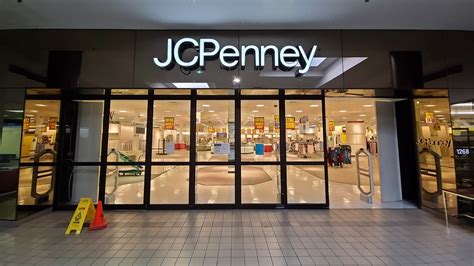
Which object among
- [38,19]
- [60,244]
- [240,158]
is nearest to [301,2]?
[240,158]

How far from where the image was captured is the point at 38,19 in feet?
13.6

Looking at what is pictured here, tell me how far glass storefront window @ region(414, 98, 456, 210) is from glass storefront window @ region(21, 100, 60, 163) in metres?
8.63

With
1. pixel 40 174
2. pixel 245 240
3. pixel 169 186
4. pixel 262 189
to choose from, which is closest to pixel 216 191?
pixel 262 189

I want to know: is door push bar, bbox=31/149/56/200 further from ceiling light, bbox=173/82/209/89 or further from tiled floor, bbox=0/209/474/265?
ceiling light, bbox=173/82/209/89

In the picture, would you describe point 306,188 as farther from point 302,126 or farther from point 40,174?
point 40,174

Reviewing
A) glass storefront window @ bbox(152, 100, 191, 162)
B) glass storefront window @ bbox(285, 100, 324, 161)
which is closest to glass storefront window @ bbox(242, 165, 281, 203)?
glass storefront window @ bbox(285, 100, 324, 161)

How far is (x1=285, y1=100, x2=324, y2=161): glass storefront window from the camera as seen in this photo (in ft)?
16.2

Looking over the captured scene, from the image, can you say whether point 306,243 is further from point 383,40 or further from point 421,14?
point 421,14

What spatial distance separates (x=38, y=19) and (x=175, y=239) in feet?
16.7

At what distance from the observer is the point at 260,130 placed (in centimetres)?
527

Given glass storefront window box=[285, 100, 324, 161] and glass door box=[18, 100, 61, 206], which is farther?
glass storefront window box=[285, 100, 324, 161]

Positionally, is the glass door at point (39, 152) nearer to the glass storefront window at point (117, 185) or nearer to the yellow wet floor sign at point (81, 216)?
the glass storefront window at point (117, 185)

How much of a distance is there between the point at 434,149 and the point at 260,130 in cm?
389

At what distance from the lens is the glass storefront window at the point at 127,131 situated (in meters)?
5.05
